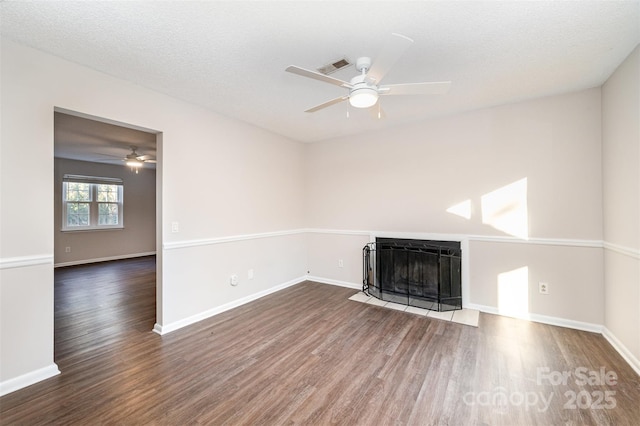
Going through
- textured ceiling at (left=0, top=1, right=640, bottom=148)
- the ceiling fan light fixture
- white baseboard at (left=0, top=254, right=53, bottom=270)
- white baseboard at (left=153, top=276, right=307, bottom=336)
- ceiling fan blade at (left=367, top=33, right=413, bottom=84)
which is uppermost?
textured ceiling at (left=0, top=1, right=640, bottom=148)

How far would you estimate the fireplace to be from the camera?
362 centimetres

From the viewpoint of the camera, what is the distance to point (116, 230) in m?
7.24

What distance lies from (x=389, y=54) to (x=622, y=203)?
2.63 m

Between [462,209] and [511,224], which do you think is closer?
Answer: [511,224]

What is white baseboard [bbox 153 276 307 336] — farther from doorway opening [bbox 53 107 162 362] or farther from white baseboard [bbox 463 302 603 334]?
white baseboard [bbox 463 302 603 334]

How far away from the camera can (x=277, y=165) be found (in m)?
4.58

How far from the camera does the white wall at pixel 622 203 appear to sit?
2.24 metres

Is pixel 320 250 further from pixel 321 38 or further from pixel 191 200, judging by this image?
pixel 321 38

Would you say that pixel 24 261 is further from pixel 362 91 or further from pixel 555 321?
pixel 555 321

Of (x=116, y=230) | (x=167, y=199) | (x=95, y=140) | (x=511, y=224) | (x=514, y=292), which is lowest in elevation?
(x=514, y=292)

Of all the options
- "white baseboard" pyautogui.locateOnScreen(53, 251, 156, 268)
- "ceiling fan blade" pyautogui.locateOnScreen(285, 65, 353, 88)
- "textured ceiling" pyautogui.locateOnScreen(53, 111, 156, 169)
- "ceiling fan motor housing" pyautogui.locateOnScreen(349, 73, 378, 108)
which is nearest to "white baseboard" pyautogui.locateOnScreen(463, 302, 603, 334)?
"ceiling fan motor housing" pyautogui.locateOnScreen(349, 73, 378, 108)

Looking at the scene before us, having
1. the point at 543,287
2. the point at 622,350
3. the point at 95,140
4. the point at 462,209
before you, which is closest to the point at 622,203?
the point at 543,287

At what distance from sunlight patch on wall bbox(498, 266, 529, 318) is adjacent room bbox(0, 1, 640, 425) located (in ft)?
0.08

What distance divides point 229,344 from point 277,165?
2.85 metres
